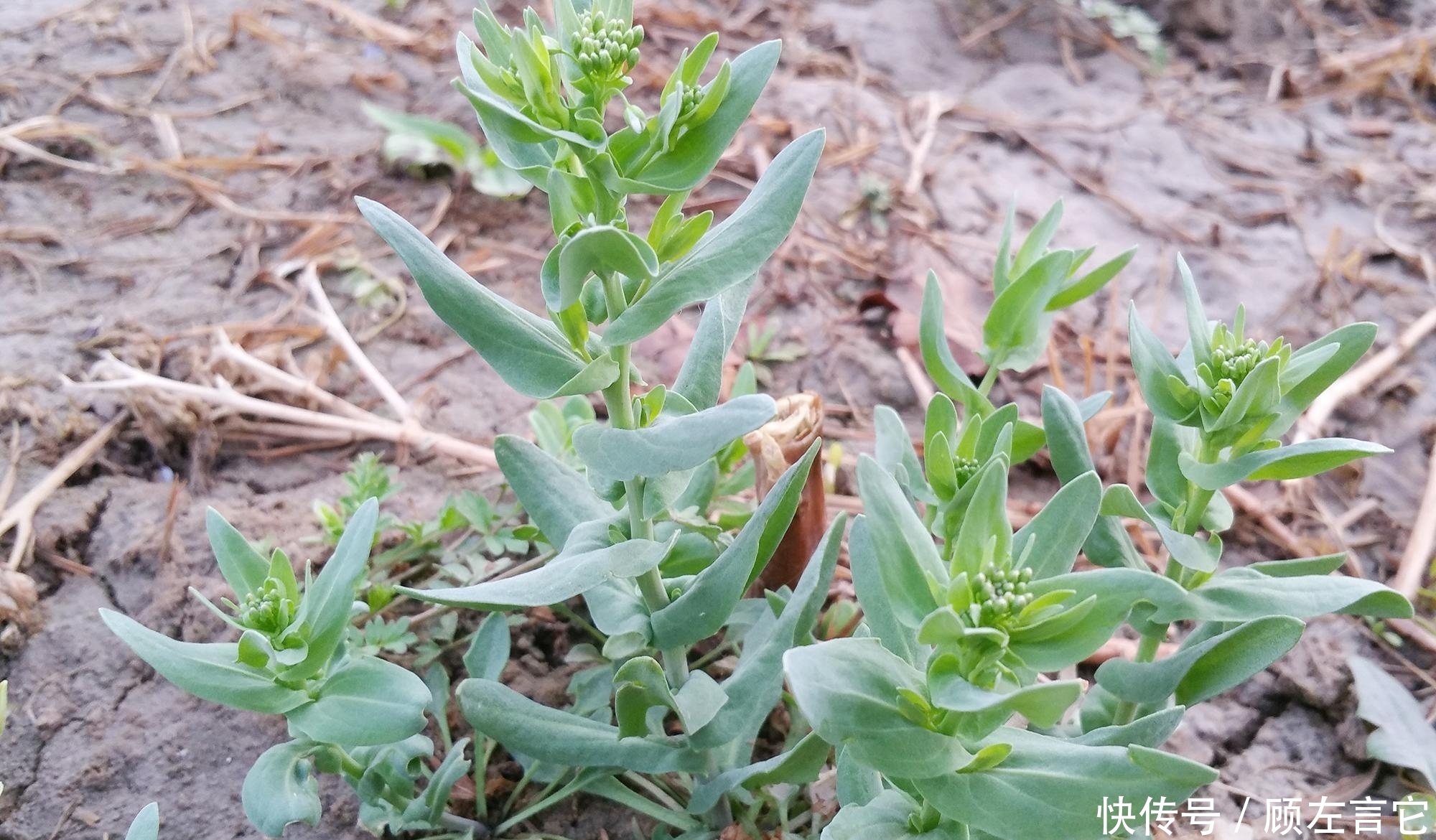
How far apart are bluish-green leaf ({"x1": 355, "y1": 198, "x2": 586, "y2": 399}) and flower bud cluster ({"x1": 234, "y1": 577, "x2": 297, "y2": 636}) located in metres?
0.56

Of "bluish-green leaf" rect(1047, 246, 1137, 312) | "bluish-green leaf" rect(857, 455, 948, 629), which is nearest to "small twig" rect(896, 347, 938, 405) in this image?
"bluish-green leaf" rect(1047, 246, 1137, 312)

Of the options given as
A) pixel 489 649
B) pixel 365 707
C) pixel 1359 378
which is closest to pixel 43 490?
pixel 489 649

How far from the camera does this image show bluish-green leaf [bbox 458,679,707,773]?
1708mm

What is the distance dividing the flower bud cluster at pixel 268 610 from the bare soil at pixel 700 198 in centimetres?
60

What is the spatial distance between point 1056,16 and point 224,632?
15.3 feet

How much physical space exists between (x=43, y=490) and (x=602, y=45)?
216cm

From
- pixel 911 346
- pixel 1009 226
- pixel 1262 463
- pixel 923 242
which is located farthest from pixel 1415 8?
pixel 1262 463

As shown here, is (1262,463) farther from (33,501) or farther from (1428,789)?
(33,501)

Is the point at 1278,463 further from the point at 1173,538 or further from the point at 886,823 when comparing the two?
the point at 886,823

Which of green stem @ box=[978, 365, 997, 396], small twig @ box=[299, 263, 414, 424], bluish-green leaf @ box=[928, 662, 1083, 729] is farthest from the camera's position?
small twig @ box=[299, 263, 414, 424]

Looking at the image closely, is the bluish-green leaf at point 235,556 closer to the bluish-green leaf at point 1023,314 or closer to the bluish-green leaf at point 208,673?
the bluish-green leaf at point 208,673

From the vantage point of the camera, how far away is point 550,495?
1849 mm

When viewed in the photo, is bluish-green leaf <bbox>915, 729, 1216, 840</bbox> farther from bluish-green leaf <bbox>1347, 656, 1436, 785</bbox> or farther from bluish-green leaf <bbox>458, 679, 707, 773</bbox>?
bluish-green leaf <bbox>1347, 656, 1436, 785</bbox>

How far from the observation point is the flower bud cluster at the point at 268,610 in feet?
5.37
